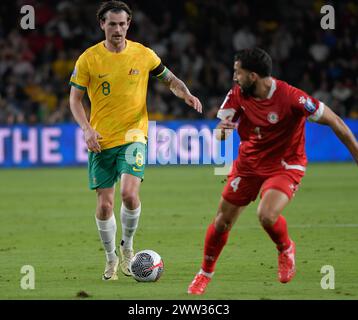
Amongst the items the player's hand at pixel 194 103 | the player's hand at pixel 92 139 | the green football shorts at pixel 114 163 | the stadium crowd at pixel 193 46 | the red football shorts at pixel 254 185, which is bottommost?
the red football shorts at pixel 254 185

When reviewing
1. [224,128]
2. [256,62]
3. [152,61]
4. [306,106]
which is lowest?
[224,128]

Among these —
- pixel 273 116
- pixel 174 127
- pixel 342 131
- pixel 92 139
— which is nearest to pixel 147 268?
pixel 92 139

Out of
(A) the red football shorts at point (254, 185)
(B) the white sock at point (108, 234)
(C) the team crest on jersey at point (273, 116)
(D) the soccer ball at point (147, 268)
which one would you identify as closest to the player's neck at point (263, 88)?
(C) the team crest on jersey at point (273, 116)

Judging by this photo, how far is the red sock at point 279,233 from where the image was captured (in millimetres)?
7557

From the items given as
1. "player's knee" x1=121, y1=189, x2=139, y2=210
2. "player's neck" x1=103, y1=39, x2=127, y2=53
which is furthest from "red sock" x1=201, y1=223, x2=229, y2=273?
"player's neck" x1=103, y1=39, x2=127, y2=53

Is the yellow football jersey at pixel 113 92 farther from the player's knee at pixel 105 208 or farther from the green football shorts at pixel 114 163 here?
the player's knee at pixel 105 208

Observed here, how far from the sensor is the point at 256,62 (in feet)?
24.5

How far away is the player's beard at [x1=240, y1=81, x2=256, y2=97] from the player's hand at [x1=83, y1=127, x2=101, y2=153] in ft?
4.85

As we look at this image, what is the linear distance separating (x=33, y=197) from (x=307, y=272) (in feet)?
28.2

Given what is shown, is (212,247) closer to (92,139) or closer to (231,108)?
(231,108)

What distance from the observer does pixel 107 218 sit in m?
8.79

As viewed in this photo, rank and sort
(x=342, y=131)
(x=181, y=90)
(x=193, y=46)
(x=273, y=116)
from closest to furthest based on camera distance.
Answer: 1. (x=342, y=131)
2. (x=273, y=116)
3. (x=181, y=90)
4. (x=193, y=46)

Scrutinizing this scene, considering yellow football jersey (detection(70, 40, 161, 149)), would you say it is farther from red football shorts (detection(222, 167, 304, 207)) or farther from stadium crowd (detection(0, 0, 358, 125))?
stadium crowd (detection(0, 0, 358, 125))

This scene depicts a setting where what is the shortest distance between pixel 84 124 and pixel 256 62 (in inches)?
70.9
